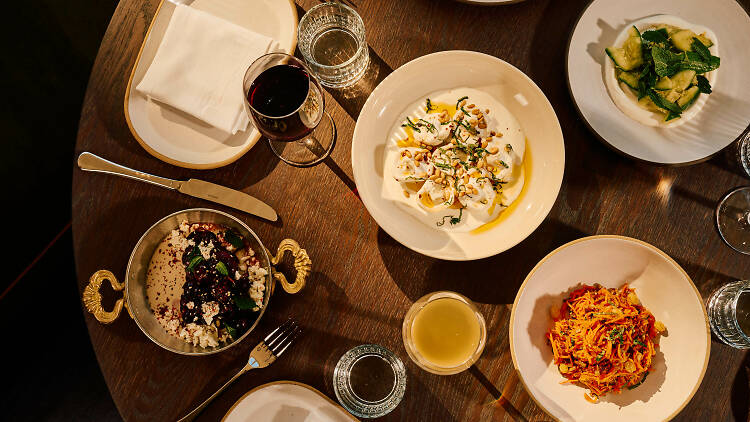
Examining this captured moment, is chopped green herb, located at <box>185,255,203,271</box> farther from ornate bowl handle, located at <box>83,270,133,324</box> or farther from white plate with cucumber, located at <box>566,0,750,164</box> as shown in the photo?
white plate with cucumber, located at <box>566,0,750,164</box>

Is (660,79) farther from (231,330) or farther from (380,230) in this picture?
(231,330)

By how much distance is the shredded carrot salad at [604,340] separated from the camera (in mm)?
1356

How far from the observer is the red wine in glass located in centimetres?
132

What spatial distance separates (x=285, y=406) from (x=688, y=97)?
1537 mm

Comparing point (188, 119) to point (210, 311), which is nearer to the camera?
point (210, 311)

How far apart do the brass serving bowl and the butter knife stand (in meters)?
0.06

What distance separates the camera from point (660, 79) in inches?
56.1

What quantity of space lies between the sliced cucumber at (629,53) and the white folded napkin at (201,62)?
3.42 feet

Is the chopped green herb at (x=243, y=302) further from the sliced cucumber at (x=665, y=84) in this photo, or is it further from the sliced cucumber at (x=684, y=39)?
the sliced cucumber at (x=684, y=39)

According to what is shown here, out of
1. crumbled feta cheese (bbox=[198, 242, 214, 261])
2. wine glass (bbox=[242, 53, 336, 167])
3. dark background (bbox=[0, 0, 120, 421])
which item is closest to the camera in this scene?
wine glass (bbox=[242, 53, 336, 167])

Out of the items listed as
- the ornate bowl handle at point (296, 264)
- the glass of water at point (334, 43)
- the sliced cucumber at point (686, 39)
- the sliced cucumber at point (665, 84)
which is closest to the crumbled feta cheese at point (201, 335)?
the ornate bowl handle at point (296, 264)

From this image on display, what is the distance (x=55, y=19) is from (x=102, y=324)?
1411 millimetres

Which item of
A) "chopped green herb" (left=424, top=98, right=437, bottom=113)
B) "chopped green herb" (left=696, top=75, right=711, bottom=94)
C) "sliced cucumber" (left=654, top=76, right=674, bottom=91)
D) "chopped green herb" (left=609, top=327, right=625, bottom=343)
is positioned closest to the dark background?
"chopped green herb" (left=424, top=98, right=437, bottom=113)

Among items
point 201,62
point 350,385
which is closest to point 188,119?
point 201,62
